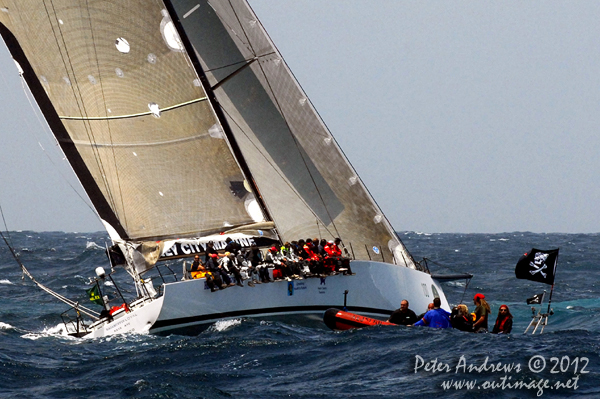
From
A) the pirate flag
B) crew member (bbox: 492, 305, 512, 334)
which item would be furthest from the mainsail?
crew member (bbox: 492, 305, 512, 334)

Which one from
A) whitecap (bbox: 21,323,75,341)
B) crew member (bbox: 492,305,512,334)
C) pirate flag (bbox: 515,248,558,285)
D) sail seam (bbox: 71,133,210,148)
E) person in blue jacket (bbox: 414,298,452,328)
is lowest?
crew member (bbox: 492,305,512,334)

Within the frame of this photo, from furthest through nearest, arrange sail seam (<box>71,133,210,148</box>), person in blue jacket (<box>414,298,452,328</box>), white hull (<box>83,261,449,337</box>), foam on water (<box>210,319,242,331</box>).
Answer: sail seam (<box>71,133,210,148</box>)
foam on water (<box>210,319,242,331</box>)
white hull (<box>83,261,449,337</box>)
person in blue jacket (<box>414,298,452,328</box>)

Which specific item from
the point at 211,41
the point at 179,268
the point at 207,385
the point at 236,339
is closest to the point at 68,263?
the point at 179,268

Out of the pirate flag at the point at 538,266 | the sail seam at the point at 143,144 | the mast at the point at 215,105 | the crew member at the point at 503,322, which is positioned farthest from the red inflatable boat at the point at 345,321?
the sail seam at the point at 143,144

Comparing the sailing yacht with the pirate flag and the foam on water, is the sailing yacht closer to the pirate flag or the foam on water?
the foam on water

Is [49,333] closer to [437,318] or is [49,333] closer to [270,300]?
[270,300]

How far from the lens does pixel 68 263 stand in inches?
1617

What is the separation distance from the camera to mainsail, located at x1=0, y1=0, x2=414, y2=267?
63.1 feet

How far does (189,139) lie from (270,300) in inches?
172

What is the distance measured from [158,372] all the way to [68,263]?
1136 inches

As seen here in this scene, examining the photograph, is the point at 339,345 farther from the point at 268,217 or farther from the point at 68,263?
the point at 68,263

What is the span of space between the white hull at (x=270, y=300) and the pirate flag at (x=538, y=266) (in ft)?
8.60

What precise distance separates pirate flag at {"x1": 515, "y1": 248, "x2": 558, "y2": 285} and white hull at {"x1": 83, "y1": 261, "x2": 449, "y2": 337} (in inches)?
103

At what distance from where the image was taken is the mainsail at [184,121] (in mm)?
19234
